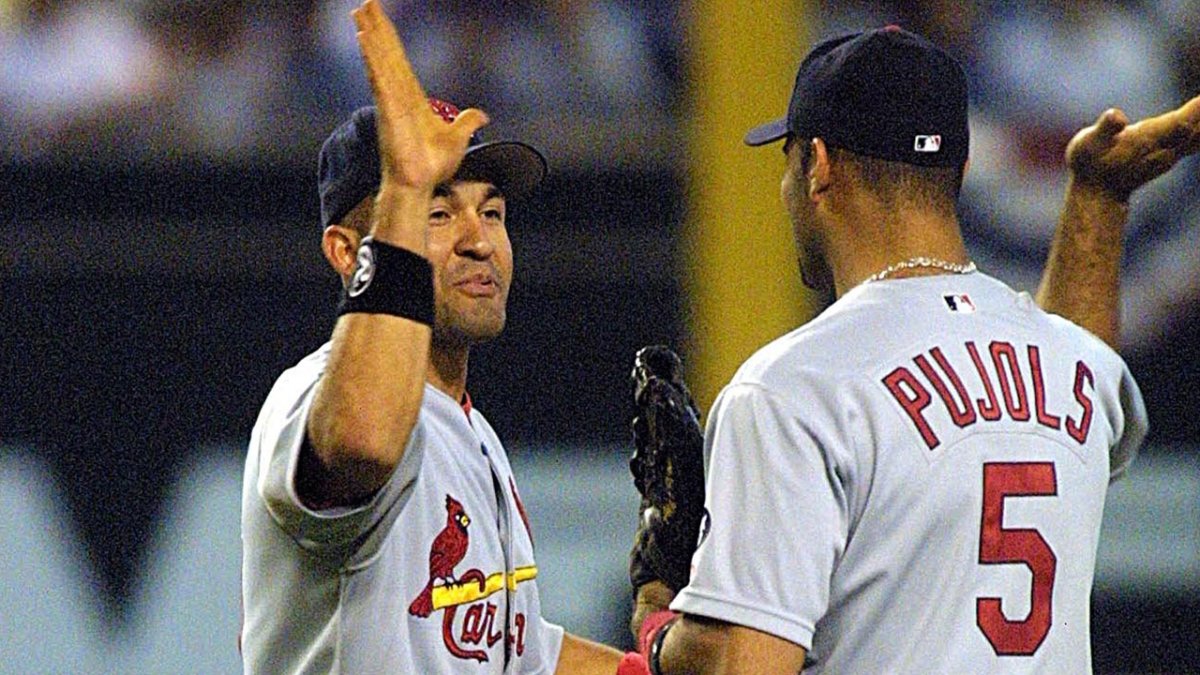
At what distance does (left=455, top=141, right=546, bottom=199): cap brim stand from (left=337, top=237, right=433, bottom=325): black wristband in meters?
0.59

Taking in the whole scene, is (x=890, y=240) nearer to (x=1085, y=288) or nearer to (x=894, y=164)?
(x=894, y=164)

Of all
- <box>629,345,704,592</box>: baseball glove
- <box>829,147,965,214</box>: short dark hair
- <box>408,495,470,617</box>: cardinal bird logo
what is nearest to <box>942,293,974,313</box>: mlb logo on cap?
<box>829,147,965,214</box>: short dark hair

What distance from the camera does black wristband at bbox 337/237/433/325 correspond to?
2.27m

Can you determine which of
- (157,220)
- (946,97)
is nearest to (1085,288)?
(946,97)

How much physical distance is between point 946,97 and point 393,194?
691mm

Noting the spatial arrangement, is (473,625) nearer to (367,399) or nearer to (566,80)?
(367,399)

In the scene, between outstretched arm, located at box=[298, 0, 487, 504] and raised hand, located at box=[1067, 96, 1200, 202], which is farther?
raised hand, located at box=[1067, 96, 1200, 202]

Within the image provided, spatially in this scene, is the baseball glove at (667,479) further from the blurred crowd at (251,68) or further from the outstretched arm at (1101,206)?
the blurred crowd at (251,68)

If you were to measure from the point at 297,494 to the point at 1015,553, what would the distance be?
0.83 metres

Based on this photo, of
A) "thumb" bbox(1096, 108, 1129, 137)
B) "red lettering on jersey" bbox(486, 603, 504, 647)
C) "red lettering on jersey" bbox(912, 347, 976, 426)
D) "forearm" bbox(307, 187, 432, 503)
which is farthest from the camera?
"thumb" bbox(1096, 108, 1129, 137)

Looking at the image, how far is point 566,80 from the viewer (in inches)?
221

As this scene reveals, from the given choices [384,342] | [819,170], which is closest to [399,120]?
[384,342]

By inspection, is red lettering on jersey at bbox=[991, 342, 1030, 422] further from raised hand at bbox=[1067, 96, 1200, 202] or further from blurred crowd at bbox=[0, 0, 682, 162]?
blurred crowd at bbox=[0, 0, 682, 162]

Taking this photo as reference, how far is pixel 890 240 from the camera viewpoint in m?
2.43
